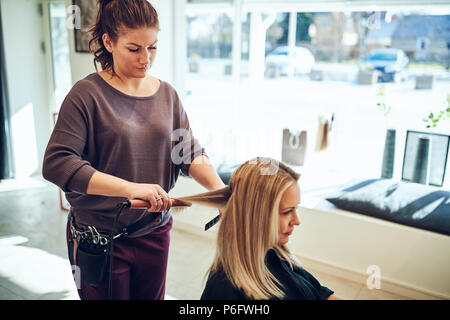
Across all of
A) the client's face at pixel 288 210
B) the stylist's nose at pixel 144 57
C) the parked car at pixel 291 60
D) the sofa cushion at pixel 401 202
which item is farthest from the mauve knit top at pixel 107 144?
the parked car at pixel 291 60

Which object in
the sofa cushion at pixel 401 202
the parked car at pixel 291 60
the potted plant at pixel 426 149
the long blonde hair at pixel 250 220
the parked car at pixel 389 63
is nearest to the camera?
the long blonde hair at pixel 250 220

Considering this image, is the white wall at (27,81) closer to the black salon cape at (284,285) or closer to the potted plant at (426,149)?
the potted plant at (426,149)

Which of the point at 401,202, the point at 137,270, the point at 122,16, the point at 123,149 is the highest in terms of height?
the point at 122,16

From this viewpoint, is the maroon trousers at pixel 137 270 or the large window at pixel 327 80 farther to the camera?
the large window at pixel 327 80

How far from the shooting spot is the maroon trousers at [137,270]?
48.3 inches

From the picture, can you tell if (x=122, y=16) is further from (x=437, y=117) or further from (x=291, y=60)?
(x=437, y=117)

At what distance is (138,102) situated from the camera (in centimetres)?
122

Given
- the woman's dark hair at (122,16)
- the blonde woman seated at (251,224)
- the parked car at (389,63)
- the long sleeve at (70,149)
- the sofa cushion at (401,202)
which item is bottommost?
the sofa cushion at (401,202)

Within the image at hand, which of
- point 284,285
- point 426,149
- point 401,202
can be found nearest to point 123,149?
point 284,285

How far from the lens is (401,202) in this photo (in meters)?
2.45

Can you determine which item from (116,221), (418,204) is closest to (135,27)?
(116,221)

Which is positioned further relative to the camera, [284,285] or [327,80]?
[327,80]

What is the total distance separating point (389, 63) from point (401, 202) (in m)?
1.07

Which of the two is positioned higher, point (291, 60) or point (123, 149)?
point (291, 60)
